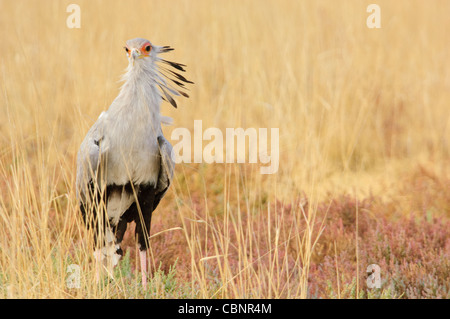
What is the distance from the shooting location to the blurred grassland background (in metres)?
4.20

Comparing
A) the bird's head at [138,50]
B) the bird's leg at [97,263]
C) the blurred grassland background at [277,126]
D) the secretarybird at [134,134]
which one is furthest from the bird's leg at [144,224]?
the bird's head at [138,50]

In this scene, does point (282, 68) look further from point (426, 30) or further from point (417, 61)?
point (426, 30)

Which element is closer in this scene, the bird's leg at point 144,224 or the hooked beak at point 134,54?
the hooked beak at point 134,54

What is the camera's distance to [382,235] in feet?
16.0

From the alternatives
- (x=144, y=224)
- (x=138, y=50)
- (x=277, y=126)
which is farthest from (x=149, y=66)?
(x=277, y=126)

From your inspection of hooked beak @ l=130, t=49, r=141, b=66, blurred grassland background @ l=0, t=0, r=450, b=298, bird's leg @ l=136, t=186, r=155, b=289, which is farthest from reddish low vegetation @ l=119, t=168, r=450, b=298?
hooked beak @ l=130, t=49, r=141, b=66

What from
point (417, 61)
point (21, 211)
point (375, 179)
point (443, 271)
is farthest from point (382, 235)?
point (417, 61)

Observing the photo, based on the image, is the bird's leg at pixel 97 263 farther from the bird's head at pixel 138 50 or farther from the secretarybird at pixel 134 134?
the bird's head at pixel 138 50

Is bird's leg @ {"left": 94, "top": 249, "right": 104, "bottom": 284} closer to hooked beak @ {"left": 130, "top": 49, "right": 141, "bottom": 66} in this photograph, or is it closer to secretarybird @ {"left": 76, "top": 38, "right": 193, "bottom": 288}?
secretarybird @ {"left": 76, "top": 38, "right": 193, "bottom": 288}

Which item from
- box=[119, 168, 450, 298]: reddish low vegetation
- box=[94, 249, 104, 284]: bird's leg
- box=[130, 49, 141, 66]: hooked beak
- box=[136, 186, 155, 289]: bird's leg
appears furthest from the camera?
box=[136, 186, 155, 289]: bird's leg

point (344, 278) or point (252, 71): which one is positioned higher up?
point (252, 71)

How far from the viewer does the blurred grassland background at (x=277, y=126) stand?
13.8 ft

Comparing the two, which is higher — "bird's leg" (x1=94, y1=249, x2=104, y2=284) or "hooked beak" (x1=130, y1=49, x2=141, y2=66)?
"hooked beak" (x1=130, y1=49, x2=141, y2=66)

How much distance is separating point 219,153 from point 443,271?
2734 mm
